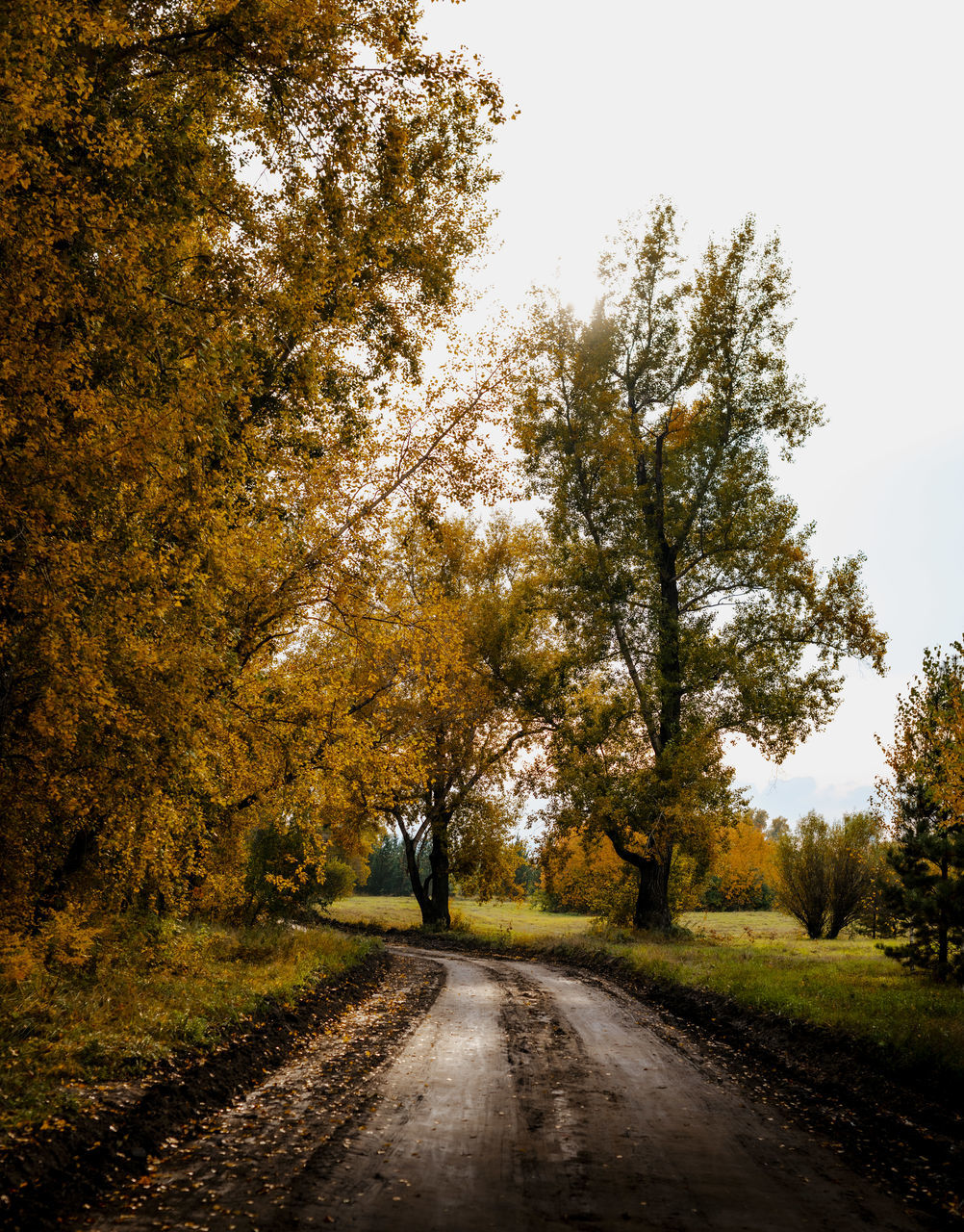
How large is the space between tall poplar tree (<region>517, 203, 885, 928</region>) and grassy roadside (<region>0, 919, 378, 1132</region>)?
10928 mm

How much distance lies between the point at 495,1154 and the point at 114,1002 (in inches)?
180

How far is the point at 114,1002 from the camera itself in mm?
7828

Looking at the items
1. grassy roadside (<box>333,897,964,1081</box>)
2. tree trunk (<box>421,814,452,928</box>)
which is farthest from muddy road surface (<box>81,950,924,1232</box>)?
tree trunk (<box>421,814,452,928</box>)

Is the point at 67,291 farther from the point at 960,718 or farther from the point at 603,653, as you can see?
the point at 603,653

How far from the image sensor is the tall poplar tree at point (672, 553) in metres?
19.9

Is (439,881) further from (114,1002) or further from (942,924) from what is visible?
(114,1002)

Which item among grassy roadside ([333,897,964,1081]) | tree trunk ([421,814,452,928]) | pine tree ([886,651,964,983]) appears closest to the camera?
grassy roadside ([333,897,964,1081])

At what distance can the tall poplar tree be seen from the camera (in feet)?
65.2

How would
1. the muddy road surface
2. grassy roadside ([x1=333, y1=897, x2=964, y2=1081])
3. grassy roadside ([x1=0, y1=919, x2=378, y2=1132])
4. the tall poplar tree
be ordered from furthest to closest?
the tall poplar tree
grassy roadside ([x1=333, y1=897, x2=964, y2=1081])
grassy roadside ([x1=0, y1=919, x2=378, y2=1132])
the muddy road surface

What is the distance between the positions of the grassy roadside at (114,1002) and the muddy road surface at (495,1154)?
3.16ft

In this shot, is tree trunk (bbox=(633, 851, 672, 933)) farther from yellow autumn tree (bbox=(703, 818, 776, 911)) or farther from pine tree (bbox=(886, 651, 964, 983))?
yellow autumn tree (bbox=(703, 818, 776, 911))

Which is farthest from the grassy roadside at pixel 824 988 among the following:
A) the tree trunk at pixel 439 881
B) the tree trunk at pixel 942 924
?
the tree trunk at pixel 439 881

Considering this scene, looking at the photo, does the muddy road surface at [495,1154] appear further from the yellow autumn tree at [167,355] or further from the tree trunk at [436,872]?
the tree trunk at [436,872]

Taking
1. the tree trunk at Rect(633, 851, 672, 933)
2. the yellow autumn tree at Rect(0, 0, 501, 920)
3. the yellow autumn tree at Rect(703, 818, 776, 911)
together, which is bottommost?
the yellow autumn tree at Rect(703, 818, 776, 911)
